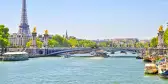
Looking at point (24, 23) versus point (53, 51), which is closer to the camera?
point (53, 51)

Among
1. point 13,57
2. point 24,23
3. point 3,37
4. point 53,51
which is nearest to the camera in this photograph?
point 13,57

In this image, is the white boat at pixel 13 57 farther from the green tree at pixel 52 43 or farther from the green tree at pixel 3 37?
the green tree at pixel 52 43

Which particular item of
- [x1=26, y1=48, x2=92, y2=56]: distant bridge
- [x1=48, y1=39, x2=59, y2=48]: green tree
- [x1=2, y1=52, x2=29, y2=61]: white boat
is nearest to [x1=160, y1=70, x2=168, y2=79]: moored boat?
[x1=2, y1=52, x2=29, y2=61]: white boat

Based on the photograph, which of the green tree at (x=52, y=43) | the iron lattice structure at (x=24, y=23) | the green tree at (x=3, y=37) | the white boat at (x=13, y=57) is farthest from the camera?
the iron lattice structure at (x=24, y=23)

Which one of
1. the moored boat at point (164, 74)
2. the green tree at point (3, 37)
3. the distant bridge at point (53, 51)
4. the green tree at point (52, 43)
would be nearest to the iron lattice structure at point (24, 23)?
the green tree at point (52, 43)

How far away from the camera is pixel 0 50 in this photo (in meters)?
67.1

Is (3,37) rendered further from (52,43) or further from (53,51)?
(52,43)

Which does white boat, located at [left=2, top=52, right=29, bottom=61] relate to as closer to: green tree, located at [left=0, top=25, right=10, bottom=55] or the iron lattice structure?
green tree, located at [left=0, top=25, right=10, bottom=55]

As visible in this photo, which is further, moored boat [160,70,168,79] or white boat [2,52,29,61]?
white boat [2,52,29,61]

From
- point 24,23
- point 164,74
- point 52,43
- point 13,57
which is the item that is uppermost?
point 24,23

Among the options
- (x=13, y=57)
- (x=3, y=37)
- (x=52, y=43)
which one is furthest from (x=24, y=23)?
(x=13, y=57)

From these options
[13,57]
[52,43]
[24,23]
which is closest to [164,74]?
[13,57]

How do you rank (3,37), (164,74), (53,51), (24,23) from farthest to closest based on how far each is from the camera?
(24,23)
(53,51)
(3,37)
(164,74)

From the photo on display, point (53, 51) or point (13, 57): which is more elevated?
point (53, 51)
